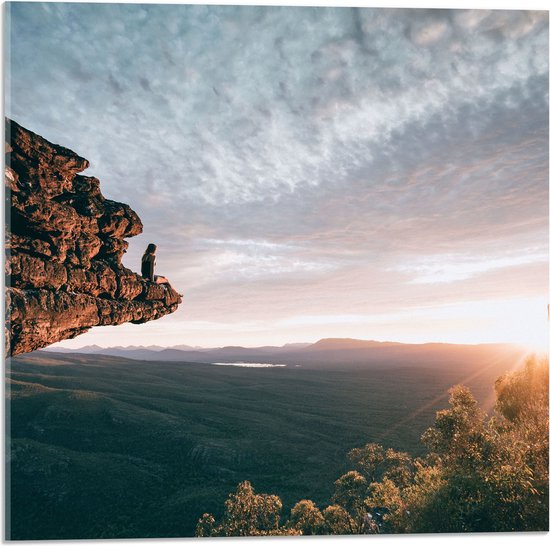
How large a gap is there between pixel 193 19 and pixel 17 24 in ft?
22.0

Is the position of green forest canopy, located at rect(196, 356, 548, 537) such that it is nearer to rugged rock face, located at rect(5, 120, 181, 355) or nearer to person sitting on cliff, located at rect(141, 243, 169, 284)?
person sitting on cliff, located at rect(141, 243, 169, 284)

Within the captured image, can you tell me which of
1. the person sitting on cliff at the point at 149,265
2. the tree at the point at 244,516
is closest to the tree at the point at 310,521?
the tree at the point at 244,516

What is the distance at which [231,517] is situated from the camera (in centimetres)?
1920

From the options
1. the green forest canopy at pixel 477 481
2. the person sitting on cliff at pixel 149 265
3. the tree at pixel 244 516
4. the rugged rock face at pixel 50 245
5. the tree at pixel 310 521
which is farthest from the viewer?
the tree at pixel 244 516

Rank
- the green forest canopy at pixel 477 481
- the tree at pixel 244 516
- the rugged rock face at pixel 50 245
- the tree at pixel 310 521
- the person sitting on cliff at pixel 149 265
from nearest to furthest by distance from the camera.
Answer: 1. the rugged rock face at pixel 50 245
2. the green forest canopy at pixel 477 481
3. the person sitting on cliff at pixel 149 265
4. the tree at pixel 310 521
5. the tree at pixel 244 516

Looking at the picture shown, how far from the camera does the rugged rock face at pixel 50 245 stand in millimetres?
10023

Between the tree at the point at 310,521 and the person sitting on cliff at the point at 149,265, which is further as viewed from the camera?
the tree at the point at 310,521

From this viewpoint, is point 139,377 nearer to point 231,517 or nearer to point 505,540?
point 231,517

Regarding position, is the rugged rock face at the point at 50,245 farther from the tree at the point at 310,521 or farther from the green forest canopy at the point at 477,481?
the tree at the point at 310,521

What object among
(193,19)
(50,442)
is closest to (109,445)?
(50,442)

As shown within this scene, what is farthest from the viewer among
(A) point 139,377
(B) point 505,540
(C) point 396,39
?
(A) point 139,377

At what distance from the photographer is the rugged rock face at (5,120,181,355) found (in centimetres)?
1002

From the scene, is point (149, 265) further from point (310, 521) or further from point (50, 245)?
point (310, 521)

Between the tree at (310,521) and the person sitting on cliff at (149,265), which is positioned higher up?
the person sitting on cliff at (149,265)
